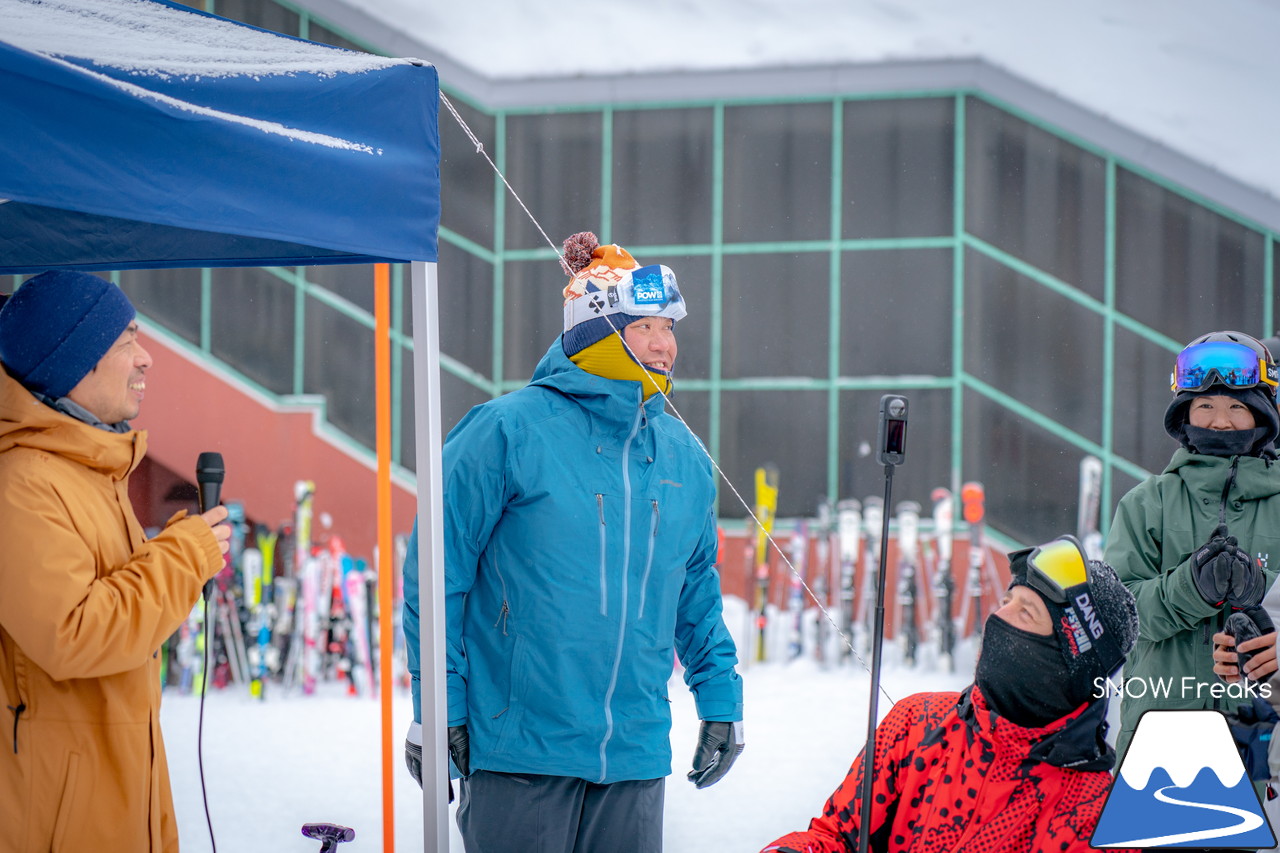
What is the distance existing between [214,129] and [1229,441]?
2.40 metres

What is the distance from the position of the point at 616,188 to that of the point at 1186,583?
640 cm

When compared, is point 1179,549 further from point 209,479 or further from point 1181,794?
Result: point 209,479

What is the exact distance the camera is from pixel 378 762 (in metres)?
5.25

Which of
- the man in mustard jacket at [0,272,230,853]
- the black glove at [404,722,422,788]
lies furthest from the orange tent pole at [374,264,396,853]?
the man in mustard jacket at [0,272,230,853]

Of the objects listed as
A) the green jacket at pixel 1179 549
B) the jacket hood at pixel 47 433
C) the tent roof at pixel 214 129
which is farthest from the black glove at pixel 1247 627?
the jacket hood at pixel 47 433

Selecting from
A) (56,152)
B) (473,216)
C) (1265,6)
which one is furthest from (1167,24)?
(56,152)

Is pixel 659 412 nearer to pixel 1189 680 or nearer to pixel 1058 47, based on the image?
pixel 1189 680

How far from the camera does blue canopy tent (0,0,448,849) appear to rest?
1.72 m

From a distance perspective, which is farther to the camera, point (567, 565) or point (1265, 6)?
point (1265, 6)

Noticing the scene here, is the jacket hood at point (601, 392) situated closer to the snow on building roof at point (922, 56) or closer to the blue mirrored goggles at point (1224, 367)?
the blue mirrored goggles at point (1224, 367)

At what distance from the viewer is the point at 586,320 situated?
8.35ft

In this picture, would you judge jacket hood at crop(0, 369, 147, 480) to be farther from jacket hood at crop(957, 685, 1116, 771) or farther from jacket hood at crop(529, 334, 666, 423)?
jacket hood at crop(957, 685, 1116, 771)

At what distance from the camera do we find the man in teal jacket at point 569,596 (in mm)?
2322

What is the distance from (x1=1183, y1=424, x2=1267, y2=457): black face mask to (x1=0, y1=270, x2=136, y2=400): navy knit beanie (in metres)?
2.46
